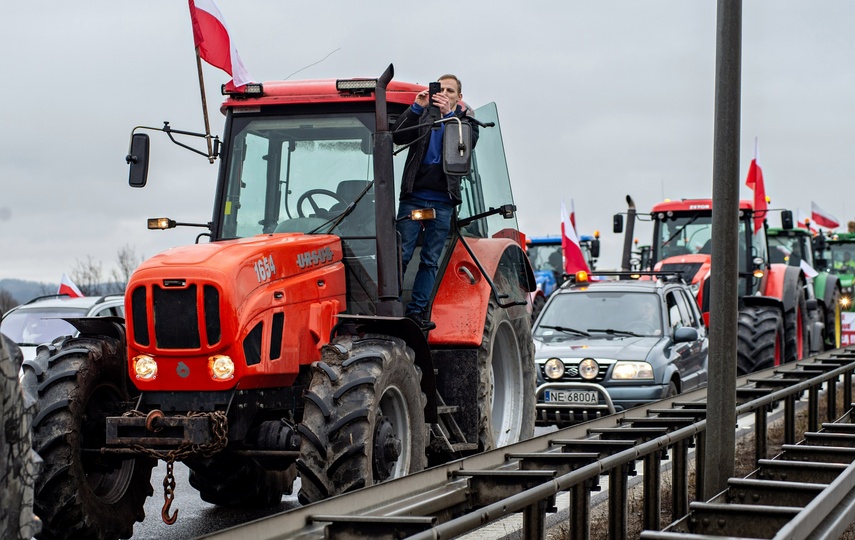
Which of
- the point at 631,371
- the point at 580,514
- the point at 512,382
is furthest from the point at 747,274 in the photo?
the point at 580,514

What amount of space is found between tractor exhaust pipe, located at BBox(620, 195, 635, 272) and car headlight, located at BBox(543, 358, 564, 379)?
7.98 metres

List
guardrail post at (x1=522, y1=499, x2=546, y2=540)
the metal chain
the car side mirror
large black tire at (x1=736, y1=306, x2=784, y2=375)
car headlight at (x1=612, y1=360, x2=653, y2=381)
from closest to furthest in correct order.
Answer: guardrail post at (x1=522, y1=499, x2=546, y2=540) → the metal chain → car headlight at (x1=612, y1=360, x2=653, y2=381) → the car side mirror → large black tire at (x1=736, y1=306, x2=784, y2=375)

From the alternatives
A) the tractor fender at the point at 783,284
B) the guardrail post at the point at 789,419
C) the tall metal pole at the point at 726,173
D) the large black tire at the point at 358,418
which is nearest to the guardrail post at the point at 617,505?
the tall metal pole at the point at 726,173

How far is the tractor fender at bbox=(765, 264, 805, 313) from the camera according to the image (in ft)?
66.9

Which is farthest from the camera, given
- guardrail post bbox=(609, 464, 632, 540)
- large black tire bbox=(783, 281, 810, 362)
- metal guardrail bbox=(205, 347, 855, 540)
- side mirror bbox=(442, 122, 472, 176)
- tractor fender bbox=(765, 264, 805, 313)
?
tractor fender bbox=(765, 264, 805, 313)

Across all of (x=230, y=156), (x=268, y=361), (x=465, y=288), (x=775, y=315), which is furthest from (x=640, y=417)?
(x=775, y=315)

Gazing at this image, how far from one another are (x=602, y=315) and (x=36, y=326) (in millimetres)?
7845

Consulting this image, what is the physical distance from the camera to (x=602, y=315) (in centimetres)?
1517

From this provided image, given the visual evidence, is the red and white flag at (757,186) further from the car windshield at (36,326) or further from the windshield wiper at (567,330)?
the car windshield at (36,326)

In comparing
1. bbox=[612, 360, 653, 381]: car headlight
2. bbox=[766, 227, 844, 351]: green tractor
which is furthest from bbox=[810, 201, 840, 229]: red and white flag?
bbox=[612, 360, 653, 381]: car headlight

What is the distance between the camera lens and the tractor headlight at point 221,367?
22.8 ft

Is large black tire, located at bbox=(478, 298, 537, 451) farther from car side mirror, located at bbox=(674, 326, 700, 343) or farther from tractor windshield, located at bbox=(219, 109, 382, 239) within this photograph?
car side mirror, located at bbox=(674, 326, 700, 343)

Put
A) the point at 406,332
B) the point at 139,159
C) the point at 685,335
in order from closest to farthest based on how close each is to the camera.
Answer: the point at 406,332 → the point at 139,159 → the point at 685,335

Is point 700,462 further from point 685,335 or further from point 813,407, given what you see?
point 685,335
